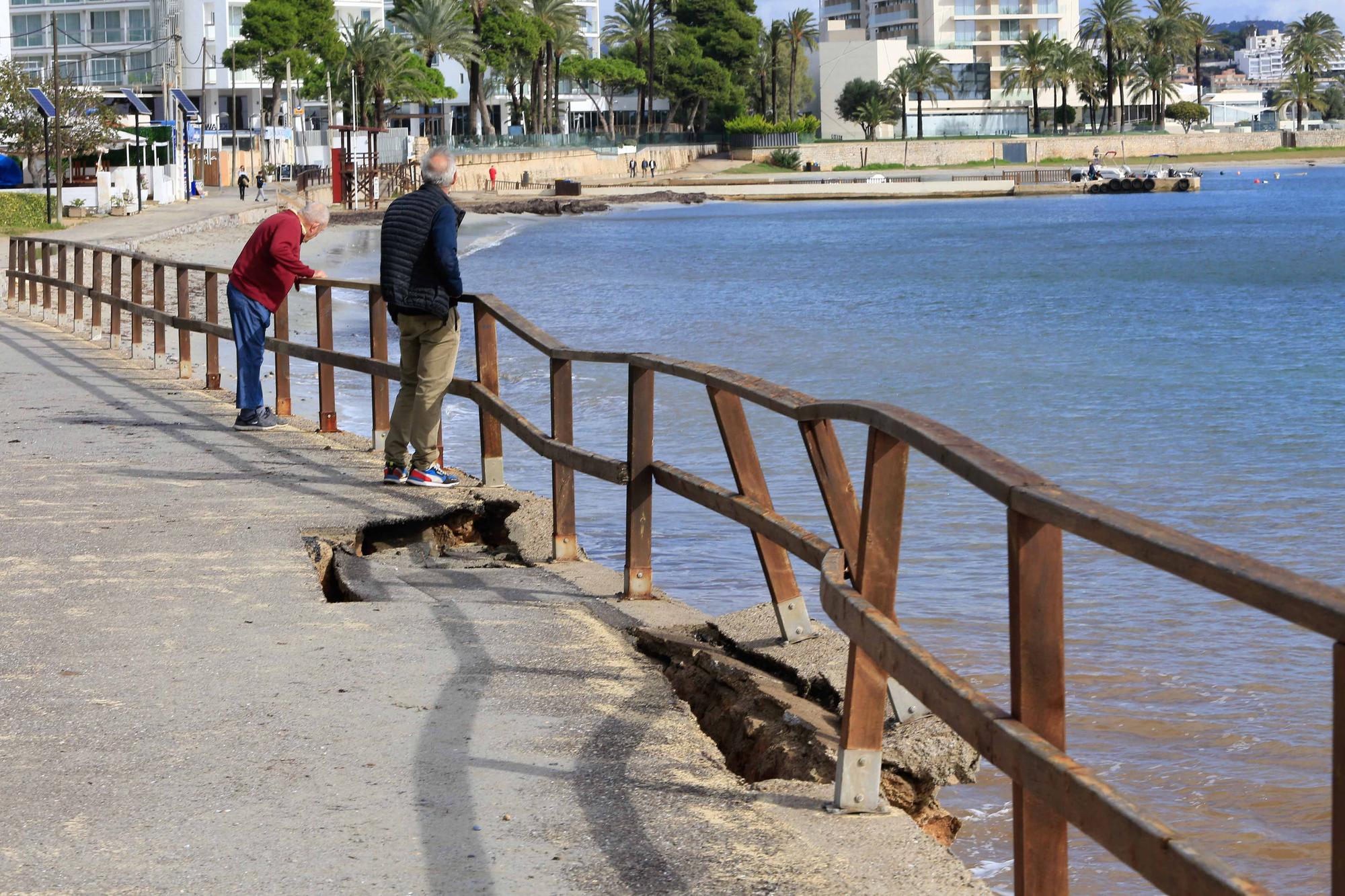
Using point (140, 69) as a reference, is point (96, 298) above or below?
below

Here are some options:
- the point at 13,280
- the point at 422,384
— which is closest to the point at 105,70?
the point at 13,280

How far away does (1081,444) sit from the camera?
653 inches

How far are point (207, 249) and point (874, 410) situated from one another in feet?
114

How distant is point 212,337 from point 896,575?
9962 mm

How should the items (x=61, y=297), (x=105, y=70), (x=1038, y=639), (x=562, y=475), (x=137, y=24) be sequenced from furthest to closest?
(x=105, y=70)
(x=137, y=24)
(x=61, y=297)
(x=562, y=475)
(x=1038, y=639)

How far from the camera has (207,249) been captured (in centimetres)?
3647

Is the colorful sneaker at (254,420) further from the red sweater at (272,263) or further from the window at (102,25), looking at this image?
the window at (102,25)

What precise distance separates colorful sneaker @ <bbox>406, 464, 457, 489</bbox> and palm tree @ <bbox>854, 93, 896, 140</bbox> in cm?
13154

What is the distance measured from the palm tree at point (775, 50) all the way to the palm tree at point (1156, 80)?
32.9m

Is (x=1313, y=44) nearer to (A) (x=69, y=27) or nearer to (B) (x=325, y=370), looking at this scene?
(A) (x=69, y=27)

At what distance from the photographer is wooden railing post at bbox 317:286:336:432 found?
1059cm

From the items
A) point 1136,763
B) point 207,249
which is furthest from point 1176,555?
point 207,249

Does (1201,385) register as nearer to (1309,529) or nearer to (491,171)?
(1309,529)

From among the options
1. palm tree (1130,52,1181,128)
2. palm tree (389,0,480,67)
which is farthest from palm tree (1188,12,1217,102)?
palm tree (389,0,480,67)
